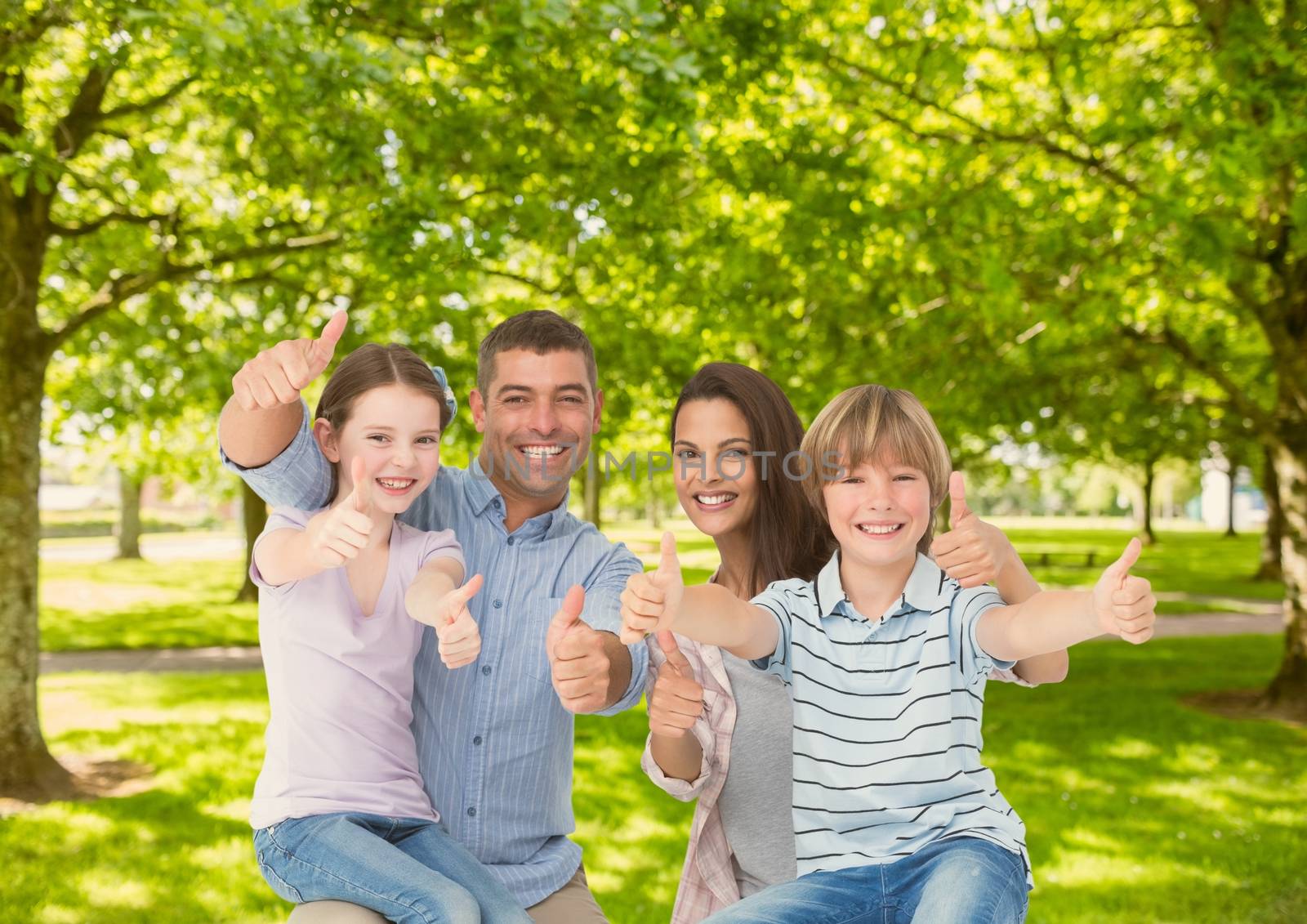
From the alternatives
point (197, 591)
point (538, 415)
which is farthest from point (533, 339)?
point (197, 591)

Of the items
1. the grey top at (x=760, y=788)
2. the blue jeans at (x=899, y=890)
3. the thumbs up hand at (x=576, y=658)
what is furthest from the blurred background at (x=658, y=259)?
the blue jeans at (x=899, y=890)

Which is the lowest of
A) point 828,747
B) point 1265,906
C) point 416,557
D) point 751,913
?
point 1265,906

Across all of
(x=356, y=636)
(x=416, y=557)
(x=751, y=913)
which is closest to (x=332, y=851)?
(x=356, y=636)

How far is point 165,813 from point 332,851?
579cm

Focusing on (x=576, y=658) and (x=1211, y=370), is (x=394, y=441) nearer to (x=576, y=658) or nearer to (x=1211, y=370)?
(x=576, y=658)

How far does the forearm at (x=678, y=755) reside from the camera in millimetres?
2844

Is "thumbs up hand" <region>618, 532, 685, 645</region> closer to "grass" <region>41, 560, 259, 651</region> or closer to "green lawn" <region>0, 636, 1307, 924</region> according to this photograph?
"green lawn" <region>0, 636, 1307, 924</region>

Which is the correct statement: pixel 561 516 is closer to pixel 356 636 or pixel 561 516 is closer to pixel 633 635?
pixel 356 636

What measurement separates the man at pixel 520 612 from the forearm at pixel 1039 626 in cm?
89

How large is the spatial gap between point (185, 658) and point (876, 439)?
44.8 feet

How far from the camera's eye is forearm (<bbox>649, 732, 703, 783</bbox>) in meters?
2.84

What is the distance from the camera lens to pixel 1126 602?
6.63ft

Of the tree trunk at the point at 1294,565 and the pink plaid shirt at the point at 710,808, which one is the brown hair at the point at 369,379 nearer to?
the pink plaid shirt at the point at 710,808

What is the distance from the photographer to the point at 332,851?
2.51 metres
